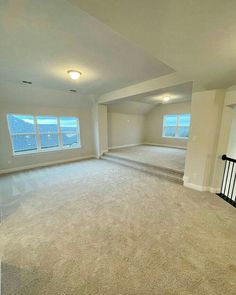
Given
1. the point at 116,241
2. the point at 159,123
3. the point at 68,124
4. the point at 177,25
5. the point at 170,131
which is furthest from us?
the point at 159,123

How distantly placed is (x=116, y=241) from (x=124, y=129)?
6607 mm

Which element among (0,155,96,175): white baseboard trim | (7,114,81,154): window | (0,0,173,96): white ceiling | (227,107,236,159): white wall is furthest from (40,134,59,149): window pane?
(227,107,236,159): white wall

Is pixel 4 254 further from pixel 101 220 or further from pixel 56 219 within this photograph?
pixel 101 220

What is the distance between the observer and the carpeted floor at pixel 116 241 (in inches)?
53.3

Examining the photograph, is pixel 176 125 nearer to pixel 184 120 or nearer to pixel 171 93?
pixel 184 120

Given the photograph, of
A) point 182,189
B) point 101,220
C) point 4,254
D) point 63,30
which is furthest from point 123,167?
point 63,30

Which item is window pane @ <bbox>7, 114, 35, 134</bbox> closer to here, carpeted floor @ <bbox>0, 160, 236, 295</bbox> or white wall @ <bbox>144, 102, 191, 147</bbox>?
carpeted floor @ <bbox>0, 160, 236, 295</bbox>

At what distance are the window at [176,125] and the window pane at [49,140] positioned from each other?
6.29m

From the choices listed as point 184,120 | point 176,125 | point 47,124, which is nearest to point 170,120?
point 176,125

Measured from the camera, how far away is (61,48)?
2182 millimetres

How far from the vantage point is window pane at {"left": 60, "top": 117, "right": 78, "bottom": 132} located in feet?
18.7

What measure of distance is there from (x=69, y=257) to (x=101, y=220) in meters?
0.73

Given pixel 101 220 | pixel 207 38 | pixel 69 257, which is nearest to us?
pixel 207 38

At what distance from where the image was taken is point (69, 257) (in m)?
1.63
